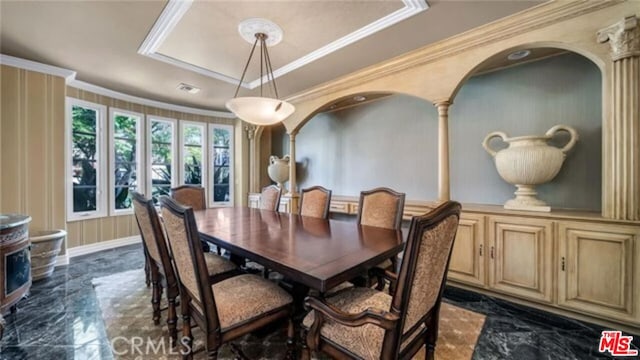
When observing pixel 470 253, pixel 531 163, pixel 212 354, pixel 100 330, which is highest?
pixel 531 163

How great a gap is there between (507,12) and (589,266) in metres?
2.12

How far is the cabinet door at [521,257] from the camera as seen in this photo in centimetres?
218

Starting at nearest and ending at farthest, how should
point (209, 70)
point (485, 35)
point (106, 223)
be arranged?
point (485, 35) → point (209, 70) → point (106, 223)

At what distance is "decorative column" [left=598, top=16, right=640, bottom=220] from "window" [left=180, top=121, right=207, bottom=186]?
5836 millimetres

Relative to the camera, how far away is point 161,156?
5004 millimetres

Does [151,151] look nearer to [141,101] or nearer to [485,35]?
[141,101]

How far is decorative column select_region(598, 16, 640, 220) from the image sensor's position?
182cm

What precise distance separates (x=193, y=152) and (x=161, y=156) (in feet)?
1.98

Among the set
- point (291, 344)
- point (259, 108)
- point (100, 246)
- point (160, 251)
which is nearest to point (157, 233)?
point (160, 251)

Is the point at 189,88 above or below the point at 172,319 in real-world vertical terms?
above

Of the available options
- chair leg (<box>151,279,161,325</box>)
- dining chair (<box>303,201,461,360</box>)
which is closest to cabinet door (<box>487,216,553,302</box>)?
dining chair (<box>303,201,461,360</box>)

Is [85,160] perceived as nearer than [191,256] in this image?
No

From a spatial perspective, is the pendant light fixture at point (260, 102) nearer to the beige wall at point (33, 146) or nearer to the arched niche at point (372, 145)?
the arched niche at point (372, 145)

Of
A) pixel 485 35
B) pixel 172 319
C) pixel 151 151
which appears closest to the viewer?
pixel 172 319
